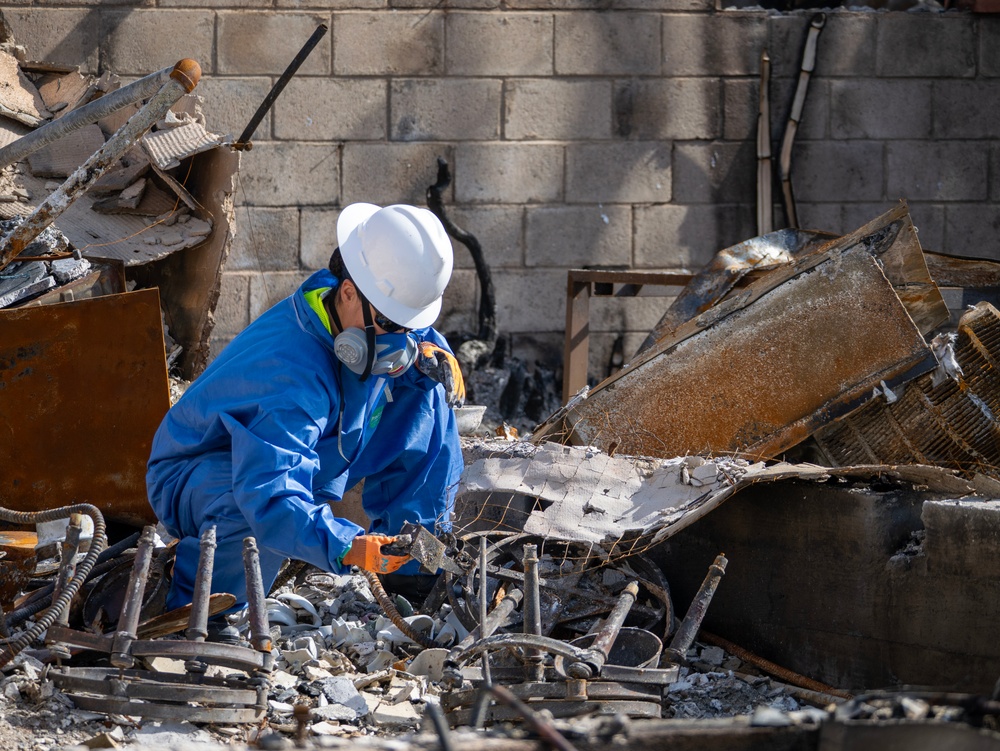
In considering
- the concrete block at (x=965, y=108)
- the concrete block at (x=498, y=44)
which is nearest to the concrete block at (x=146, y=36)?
the concrete block at (x=498, y=44)

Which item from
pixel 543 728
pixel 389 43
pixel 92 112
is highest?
pixel 389 43

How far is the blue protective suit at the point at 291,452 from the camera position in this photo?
10.3 ft

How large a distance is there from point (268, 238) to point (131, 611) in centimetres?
396

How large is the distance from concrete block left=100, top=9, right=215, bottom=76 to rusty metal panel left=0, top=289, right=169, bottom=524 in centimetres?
267

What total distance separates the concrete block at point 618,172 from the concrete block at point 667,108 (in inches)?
3.8

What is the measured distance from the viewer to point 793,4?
7211 millimetres

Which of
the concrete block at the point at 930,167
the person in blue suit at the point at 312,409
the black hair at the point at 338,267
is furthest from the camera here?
the concrete block at the point at 930,167

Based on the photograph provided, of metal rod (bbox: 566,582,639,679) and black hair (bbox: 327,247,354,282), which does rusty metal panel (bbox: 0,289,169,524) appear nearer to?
black hair (bbox: 327,247,354,282)

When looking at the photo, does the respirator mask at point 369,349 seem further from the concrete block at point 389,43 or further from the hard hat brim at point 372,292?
the concrete block at point 389,43


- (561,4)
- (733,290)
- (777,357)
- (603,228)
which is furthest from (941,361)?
(561,4)

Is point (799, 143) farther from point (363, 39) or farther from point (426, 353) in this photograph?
point (426, 353)

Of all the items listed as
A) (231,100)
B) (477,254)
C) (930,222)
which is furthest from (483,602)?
(930,222)

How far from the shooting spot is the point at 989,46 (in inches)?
272

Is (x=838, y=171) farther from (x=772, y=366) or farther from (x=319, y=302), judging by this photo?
(x=319, y=302)
